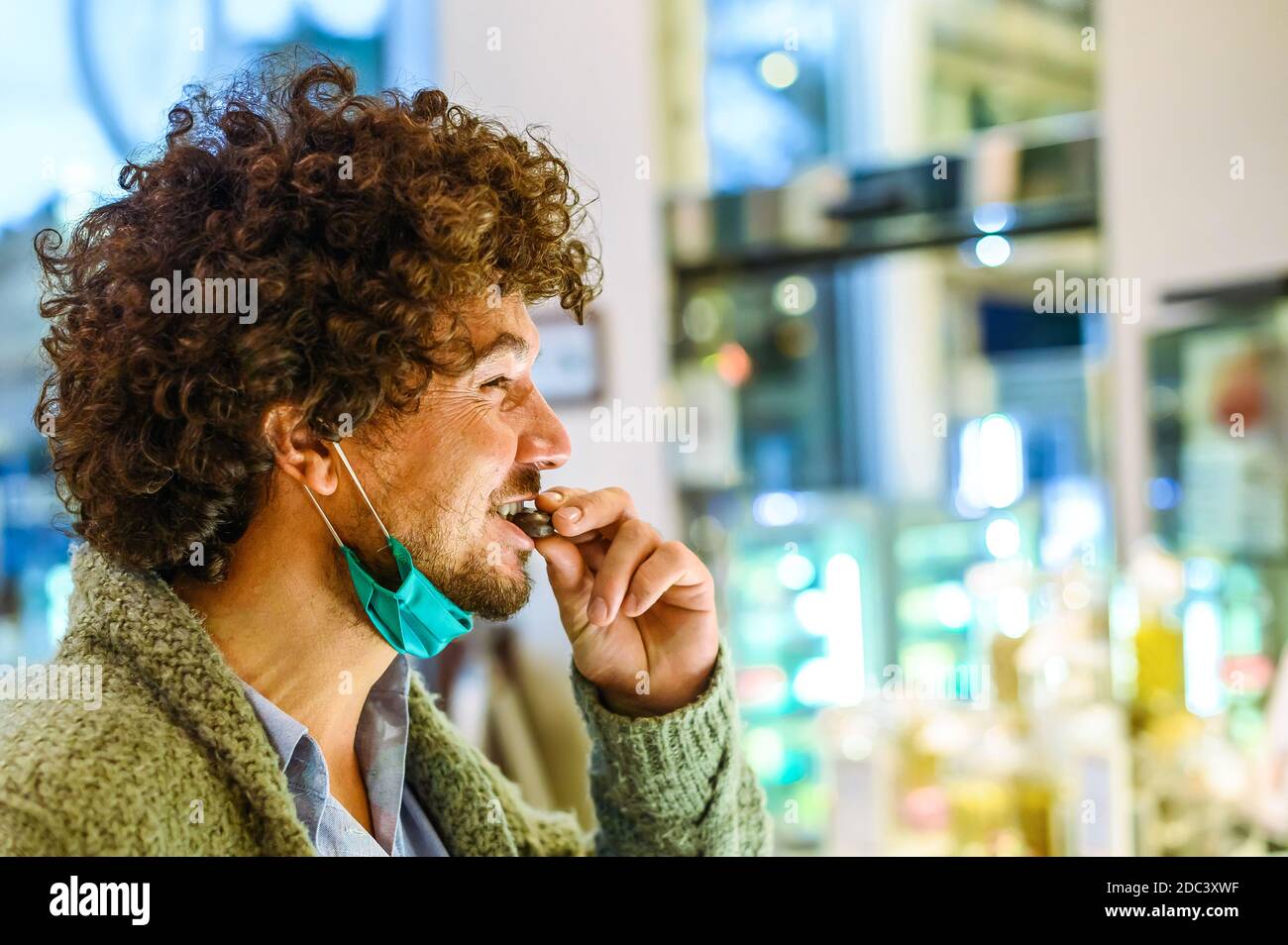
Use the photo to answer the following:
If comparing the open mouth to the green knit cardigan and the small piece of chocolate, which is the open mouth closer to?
the small piece of chocolate

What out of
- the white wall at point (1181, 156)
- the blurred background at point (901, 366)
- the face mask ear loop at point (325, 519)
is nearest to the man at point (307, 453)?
the face mask ear loop at point (325, 519)

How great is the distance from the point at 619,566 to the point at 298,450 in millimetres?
348

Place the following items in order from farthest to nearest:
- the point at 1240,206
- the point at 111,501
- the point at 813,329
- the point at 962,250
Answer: the point at 813,329 < the point at 962,250 < the point at 1240,206 < the point at 111,501

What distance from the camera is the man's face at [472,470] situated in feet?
3.93

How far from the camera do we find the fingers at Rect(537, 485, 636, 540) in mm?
1231

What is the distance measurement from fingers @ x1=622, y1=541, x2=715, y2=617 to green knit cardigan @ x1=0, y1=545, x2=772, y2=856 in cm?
14

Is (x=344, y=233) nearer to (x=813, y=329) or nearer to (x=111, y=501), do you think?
(x=111, y=501)

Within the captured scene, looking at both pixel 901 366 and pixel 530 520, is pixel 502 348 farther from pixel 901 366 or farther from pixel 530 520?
pixel 901 366

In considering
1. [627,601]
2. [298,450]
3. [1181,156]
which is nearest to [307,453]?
[298,450]

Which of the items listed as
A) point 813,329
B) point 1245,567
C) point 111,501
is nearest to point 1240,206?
point 1245,567

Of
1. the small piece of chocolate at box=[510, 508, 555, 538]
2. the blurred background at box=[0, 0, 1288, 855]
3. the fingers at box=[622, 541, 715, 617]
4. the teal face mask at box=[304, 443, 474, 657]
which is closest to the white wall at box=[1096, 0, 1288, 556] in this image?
the blurred background at box=[0, 0, 1288, 855]

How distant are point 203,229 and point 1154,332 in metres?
2.05

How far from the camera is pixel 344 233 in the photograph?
115 cm

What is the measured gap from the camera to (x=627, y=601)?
1.26 meters
